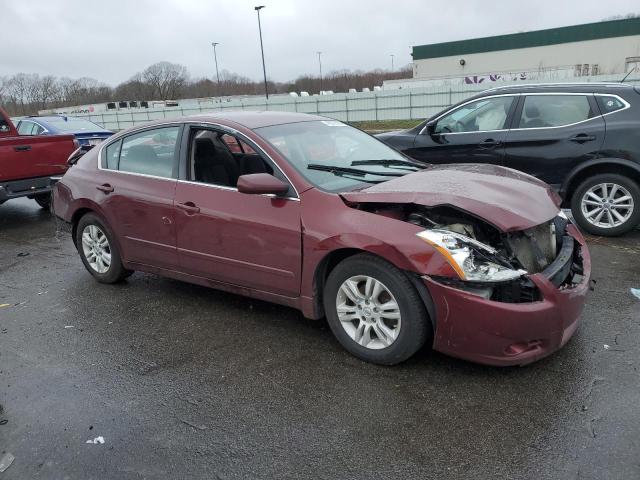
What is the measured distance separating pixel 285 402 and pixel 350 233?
3.65 feet

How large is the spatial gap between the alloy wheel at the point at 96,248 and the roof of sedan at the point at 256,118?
1567 millimetres

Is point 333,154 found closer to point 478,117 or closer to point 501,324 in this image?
point 501,324

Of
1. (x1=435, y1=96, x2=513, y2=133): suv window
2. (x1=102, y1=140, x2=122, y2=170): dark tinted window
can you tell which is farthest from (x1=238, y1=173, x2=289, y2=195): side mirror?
(x1=435, y1=96, x2=513, y2=133): suv window

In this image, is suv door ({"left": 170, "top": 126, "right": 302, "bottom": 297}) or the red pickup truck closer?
suv door ({"left": 170, "top": 126, "right": 302, "bottom": 297})

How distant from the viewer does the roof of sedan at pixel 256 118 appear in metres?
4.25

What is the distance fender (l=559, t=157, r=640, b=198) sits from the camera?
19.1 feet

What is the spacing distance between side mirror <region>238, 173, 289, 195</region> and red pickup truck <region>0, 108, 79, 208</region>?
17.4 ft

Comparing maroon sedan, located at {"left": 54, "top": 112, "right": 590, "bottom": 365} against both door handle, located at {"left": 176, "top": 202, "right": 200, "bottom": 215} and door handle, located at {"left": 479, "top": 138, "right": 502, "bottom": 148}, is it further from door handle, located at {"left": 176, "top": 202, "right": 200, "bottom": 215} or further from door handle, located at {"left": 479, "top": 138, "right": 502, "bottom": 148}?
door handle, located at {"left": 479, "top": 138, "right": 502, "bottom": 148}

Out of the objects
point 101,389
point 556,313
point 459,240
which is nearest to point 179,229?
point 101,389

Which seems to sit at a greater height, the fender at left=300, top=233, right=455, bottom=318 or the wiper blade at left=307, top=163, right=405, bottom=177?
the wiper blade at left=307, top=163, right=405, bottom=177

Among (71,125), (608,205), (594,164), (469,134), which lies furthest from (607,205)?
(71,125)

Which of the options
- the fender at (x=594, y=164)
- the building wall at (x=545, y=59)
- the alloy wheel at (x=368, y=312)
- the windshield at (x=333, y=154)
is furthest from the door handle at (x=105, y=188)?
the building wall at (x=545, y=59)

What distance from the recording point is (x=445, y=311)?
10.0ft

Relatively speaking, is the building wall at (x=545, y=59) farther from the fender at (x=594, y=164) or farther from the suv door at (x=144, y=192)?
the suv door at (x=144, y=192)
